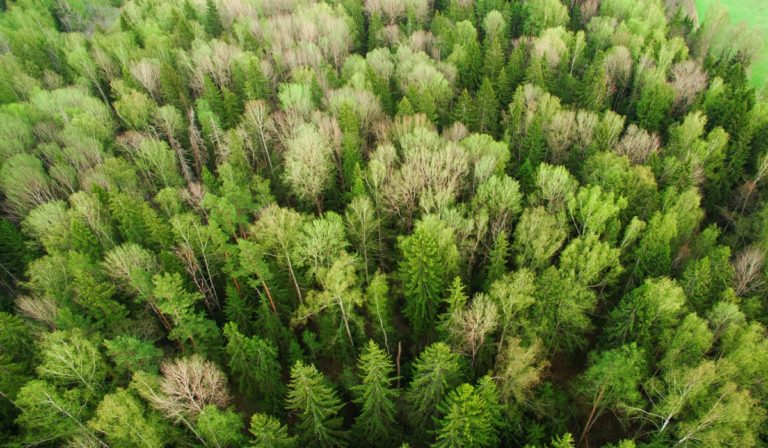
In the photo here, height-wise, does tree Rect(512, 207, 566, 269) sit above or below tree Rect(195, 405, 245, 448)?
above

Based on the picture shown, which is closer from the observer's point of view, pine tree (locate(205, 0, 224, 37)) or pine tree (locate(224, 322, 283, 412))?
pine tree (locate(224, 322, 283, 412))

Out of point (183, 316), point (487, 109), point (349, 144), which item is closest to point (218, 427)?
point (183, 316)

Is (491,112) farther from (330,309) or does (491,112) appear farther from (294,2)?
(294,2)

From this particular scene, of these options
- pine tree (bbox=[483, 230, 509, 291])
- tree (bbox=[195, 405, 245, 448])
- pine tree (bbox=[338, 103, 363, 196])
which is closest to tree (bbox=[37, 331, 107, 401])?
tree (bbox=[195, 405, 245, 448])

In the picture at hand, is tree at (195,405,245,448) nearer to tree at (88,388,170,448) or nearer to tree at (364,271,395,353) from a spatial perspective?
tree at (88,388,170,448)

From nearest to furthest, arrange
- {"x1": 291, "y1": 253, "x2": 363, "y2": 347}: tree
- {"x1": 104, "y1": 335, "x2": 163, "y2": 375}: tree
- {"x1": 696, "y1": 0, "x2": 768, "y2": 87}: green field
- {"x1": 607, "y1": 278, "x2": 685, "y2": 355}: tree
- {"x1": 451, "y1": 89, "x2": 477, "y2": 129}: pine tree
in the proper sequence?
{"x1": 104, "y1": 335, "x2": 163, "y2": 375}: tree, {"x1": 607, "y1": 278, "x2": 685, "y2": 355}: tree, {"x1": 291, "y1": 253, "x2": 363, "y2": 347}: tree, {"x1": 451, "y1": 89, "x2": 477, "y2": 129}: pine tree, {"x1": 696, "y1": 0, "x2": 768, "y2": 87}: green field

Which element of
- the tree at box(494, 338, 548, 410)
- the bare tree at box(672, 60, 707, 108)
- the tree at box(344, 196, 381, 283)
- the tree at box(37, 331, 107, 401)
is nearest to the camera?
the tree at box(37, 331, 107, 401)

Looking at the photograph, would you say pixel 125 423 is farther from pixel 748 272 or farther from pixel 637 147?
pixel 637 147

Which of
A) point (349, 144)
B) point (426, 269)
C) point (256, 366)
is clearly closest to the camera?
point (256, 366)
